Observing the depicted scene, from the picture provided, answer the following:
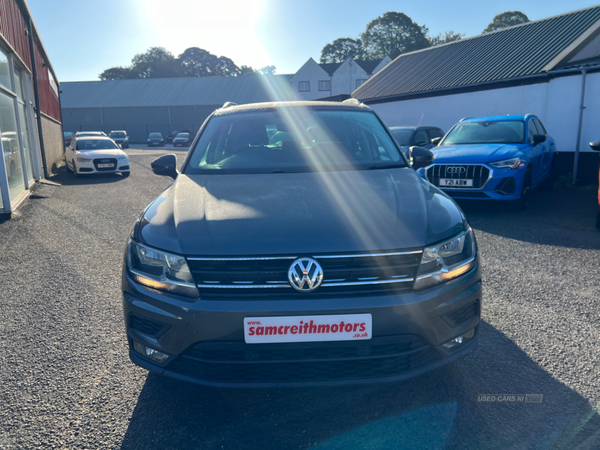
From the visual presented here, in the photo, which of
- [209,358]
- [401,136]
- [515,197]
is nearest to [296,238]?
[209,358]

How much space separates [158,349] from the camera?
2234 millimetres

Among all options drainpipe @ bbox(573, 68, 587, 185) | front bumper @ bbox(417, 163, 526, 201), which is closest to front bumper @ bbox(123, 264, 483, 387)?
front bumper @ bbox(417, 163, 526, 201)

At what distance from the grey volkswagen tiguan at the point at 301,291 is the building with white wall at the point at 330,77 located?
5457cm

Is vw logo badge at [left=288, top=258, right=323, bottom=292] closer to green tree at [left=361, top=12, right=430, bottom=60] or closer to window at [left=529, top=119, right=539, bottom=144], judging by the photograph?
window at [left=529, top=119, right=539, bottom=144]

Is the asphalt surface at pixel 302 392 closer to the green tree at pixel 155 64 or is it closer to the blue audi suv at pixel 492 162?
the blue audi suv at pixel 492 162

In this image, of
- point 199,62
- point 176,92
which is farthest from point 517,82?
point 199,62

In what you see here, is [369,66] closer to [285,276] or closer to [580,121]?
[580,121]

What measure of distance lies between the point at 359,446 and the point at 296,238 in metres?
1.00

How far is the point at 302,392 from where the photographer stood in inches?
103

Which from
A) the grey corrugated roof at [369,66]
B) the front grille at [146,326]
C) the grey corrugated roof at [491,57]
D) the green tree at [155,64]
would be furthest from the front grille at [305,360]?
the green tree at [155,64]

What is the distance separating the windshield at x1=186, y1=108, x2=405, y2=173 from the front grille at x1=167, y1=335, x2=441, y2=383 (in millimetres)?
1429

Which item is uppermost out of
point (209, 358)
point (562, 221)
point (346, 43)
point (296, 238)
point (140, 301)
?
point (346, 43)

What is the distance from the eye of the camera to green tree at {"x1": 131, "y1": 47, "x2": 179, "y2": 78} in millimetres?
87625

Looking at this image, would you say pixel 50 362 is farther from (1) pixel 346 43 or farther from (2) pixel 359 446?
(1) pixel 346 43
